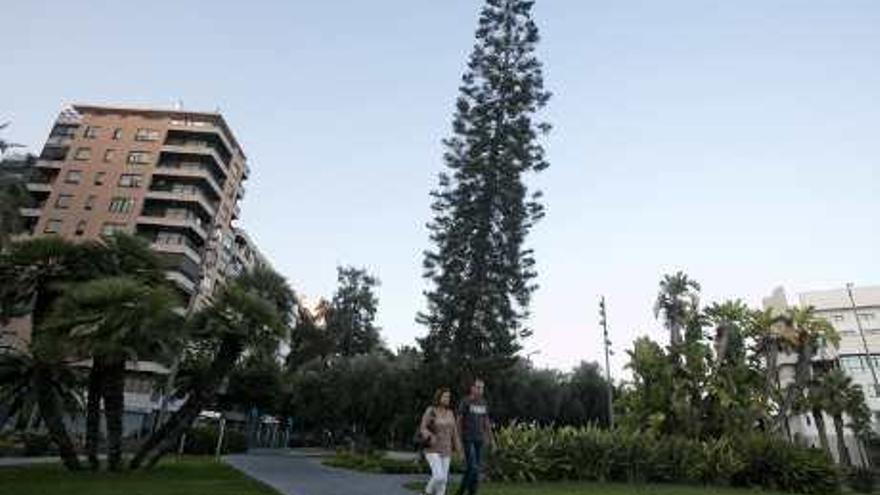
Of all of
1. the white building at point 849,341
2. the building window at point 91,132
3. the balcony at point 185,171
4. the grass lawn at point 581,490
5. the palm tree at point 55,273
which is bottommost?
the grass lawn at point 581,490

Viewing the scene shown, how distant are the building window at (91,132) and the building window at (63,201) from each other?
657 cm

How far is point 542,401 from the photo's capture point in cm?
5069

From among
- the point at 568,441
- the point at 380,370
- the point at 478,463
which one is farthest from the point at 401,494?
the point at 380,370

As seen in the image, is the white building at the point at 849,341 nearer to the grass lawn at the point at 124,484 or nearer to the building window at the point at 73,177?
the grass lawn at the point at 124,484

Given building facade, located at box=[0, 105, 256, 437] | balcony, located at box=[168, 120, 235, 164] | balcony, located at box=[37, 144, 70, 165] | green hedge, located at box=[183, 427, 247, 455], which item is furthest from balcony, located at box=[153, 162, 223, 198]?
green hedge, located at box=[183, 427, 247, 455]

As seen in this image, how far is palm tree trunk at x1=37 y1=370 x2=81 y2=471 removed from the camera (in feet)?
62.8

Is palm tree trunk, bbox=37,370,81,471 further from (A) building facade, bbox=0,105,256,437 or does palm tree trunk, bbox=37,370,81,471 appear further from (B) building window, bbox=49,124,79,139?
(B) building window, bbox=49,124,79,139

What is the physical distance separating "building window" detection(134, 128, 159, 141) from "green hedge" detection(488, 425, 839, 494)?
56.8 m

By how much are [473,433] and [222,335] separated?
468 inches

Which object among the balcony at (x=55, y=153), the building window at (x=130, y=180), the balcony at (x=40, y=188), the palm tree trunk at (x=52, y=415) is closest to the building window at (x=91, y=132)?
the balcony at (x=55, y=153)

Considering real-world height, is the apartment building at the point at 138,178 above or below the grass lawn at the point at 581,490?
above

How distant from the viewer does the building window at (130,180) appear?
63.3m

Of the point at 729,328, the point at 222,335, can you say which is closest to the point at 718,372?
the point at 729,328

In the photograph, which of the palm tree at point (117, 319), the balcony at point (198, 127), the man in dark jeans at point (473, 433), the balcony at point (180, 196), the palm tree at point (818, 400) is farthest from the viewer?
the balcony at point (198, 127)
